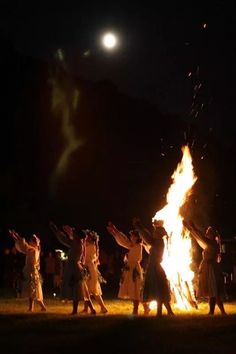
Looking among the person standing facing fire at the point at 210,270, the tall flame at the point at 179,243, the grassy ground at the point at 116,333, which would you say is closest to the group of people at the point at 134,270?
the person standing facing fire at the point at 210,270

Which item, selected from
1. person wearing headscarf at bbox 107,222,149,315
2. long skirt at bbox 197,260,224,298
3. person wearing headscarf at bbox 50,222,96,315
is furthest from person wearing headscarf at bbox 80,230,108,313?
long skirt at bbox 197,260,224,298

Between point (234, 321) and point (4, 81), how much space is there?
941 inches

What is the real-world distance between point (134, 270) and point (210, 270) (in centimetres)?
183

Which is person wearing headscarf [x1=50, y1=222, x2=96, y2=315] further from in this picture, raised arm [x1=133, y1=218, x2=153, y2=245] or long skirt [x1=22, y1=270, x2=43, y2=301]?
raised arm [x1=133, y1=218, x2=153, y2=245]

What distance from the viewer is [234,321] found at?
49.4 feet

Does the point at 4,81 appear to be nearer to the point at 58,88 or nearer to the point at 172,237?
the point at 58,88

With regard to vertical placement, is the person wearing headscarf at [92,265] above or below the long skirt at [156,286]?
above

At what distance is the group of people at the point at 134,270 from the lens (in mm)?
15930

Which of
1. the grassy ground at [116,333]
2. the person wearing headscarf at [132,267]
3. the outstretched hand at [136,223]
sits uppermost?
the outstretched hand at [136,223]

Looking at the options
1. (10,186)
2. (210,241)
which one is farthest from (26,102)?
(210,241)

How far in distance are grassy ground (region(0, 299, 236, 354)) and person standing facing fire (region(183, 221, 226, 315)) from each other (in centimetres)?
46

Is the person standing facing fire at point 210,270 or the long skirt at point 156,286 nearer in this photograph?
the long skirt at point 156,286

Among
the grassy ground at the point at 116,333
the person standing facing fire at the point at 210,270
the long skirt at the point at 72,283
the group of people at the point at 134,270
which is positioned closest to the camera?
the grassy ground at the point at 116,333

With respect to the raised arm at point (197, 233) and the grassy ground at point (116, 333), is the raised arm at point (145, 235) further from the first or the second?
the grassy ground at point (116, 333)
